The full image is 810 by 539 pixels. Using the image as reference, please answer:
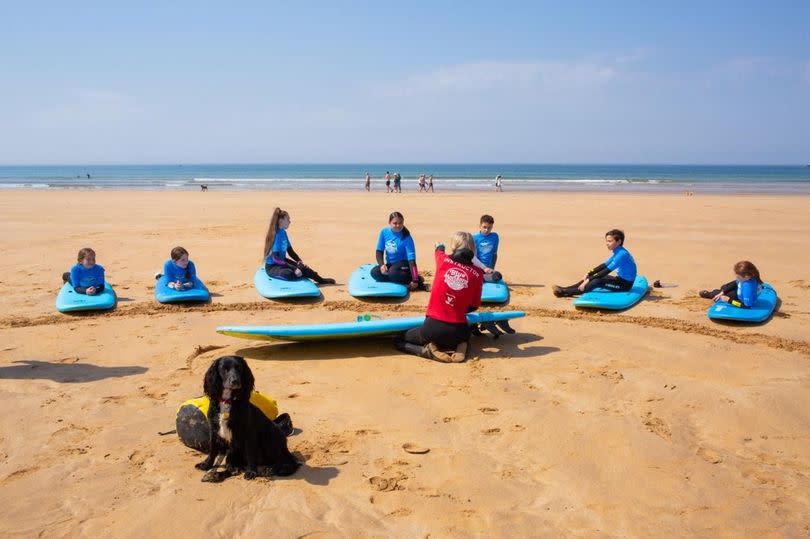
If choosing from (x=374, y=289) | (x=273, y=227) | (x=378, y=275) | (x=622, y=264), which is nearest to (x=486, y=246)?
(x=378, y=275)

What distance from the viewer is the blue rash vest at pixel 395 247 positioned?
33.4 feet

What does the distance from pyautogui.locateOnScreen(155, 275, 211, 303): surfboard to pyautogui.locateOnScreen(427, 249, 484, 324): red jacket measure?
4118 millimetres

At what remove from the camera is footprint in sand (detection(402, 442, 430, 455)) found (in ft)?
15.6

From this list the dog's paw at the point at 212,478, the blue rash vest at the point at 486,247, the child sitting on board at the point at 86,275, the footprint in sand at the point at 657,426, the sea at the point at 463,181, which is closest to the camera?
the dog's paw at the point at 212,478

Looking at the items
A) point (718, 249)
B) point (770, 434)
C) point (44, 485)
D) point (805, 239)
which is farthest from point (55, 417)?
point (805, 239)

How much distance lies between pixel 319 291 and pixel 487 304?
247 centimetres

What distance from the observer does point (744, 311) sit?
851 cm

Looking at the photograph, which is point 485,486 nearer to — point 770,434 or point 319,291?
point 770,434

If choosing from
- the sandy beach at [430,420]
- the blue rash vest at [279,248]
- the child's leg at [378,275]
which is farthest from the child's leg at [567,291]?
the blue rash vest at [279,248]

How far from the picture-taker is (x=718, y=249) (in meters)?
13.9

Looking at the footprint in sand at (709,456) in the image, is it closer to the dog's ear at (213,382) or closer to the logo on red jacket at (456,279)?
the logo on red jacket at (456,279)

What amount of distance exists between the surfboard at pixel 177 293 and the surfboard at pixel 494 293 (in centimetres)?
396

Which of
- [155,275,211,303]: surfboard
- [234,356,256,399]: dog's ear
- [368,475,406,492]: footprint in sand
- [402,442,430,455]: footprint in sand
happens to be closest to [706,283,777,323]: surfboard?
[402,442,430,455]: footprint in sand

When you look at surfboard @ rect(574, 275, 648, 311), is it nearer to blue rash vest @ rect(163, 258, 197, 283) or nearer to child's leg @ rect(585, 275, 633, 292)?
child's leg @ rect(585, 275, 633, 292)
